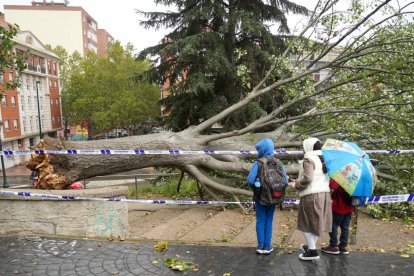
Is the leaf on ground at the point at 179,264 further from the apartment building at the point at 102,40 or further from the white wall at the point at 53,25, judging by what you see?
the apartment building at the point at 102,40

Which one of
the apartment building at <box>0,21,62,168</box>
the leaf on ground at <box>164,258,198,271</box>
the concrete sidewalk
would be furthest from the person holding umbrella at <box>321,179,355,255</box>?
the apartment building at <box>0,21,62,168</box>

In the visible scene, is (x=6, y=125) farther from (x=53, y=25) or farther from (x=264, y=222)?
(x=264, y=222)

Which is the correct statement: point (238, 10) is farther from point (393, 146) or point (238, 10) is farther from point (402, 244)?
point (402, 244)

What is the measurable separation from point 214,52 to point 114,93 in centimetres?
2739

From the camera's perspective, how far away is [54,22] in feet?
206

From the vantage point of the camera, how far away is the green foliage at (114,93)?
35.5 m

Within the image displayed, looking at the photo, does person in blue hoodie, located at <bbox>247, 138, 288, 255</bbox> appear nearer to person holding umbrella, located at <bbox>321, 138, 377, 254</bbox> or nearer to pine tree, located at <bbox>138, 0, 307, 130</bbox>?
person holding umbrella, located at <bbox>321, 138, 377, 254</bbox>

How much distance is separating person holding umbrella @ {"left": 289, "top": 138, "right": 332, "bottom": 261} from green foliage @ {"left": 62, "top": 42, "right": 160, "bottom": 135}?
31.1 meters

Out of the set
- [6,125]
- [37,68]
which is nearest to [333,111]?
[6,125]

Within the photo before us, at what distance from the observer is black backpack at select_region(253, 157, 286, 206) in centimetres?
405

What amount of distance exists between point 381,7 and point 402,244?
187 inches

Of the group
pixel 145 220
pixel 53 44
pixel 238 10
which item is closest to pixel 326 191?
pixel 145 220

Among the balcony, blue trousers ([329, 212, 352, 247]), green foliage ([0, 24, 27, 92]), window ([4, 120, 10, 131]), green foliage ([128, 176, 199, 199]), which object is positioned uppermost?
the balcony

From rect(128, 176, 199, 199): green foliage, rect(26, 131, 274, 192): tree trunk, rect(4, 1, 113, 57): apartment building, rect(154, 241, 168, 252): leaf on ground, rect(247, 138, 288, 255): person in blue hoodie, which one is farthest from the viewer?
rect(4, 1, 113, 57): apartment building
